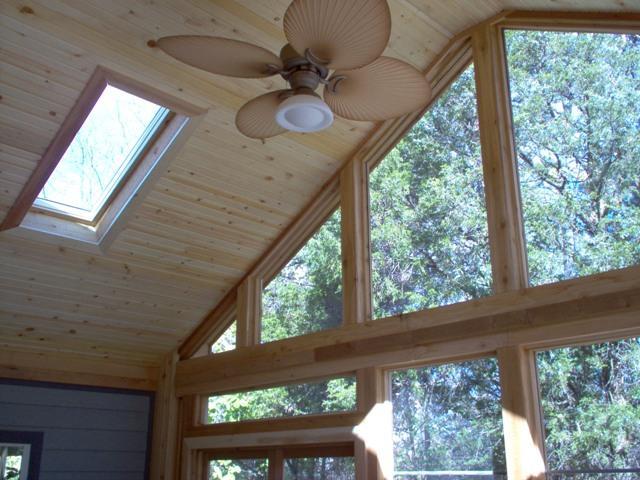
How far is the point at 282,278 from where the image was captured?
6020 millimetres

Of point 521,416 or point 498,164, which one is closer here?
point 521,416

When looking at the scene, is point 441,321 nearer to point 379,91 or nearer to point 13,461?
point 379,91

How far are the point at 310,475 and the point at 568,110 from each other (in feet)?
10.0

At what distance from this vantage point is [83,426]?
20.1 feet

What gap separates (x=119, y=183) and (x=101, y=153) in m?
0.26

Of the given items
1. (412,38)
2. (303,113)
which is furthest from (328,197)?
(303,113)

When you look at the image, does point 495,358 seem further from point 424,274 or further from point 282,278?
point 282,278

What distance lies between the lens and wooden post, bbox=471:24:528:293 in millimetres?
4445

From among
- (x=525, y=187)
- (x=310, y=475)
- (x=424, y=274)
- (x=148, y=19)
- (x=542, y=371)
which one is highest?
(x=148, y=19)

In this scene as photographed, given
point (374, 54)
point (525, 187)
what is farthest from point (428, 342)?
point (374, 54)

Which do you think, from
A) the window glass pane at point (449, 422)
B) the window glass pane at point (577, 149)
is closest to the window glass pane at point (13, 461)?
the window glass pane at point (449, 422)

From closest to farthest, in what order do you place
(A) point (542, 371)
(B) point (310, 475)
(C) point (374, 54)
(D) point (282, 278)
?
(C) point (374, 54) → (A) point (542, 371) → (B) point (310, 475) → (D) point (282, 278)

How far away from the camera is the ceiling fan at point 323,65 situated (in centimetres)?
255

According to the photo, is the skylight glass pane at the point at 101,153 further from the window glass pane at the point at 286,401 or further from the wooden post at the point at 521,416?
the wooden post at the point at 521,416
